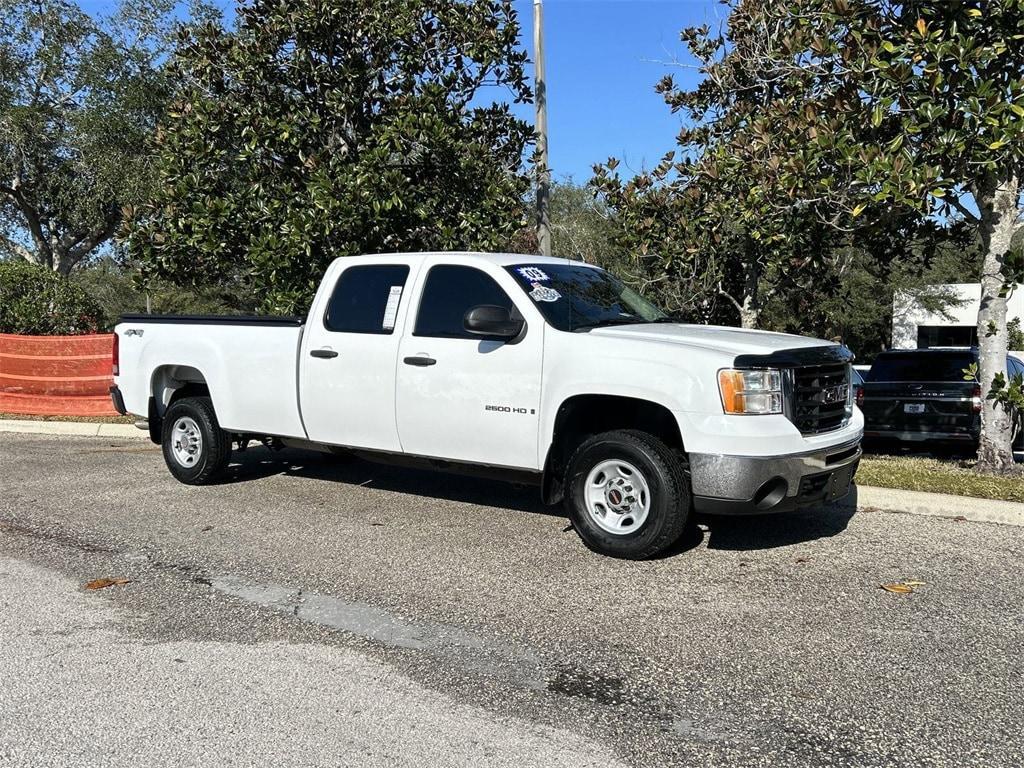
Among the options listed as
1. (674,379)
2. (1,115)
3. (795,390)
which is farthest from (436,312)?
(1,115)

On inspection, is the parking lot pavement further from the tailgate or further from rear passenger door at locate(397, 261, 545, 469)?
the tailgate

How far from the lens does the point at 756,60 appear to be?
10336 millimetres

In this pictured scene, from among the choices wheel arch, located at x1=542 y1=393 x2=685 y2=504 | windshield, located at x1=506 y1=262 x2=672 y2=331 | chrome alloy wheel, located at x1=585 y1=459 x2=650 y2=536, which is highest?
windshield, located at x1=506 y1=262 x2=672 y2=331

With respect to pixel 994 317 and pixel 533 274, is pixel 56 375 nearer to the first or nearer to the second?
pixel 533 274

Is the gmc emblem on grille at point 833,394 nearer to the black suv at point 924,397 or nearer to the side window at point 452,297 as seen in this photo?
the side window at point 452,297

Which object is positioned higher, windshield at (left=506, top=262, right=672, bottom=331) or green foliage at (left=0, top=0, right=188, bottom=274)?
green foliage at (left=0, top=0, right=188, bottom=274)

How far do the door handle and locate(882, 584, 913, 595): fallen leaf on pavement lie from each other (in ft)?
10.6

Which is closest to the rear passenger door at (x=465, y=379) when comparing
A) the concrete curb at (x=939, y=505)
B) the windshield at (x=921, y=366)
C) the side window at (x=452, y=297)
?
the side window at (x=452, y=297)

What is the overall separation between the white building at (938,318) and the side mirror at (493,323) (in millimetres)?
38310

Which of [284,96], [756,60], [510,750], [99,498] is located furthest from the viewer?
[284,96]

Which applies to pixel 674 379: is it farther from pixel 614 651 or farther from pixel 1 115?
pixel 1 115

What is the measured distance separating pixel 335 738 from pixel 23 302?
1367 centimetres

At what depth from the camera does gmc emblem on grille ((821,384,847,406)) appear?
584cm

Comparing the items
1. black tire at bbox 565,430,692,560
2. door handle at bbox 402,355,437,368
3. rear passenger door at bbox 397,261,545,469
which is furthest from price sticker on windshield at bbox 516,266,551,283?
black tire at bbox 565,430,692,560
